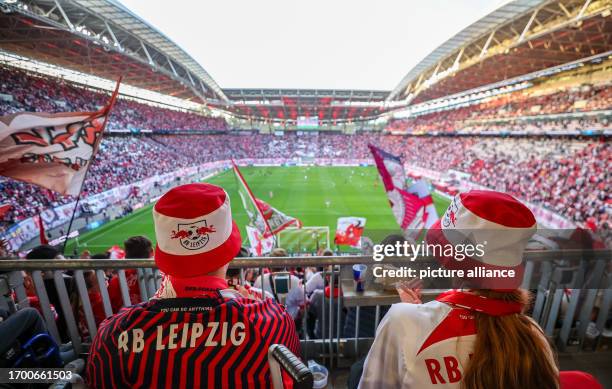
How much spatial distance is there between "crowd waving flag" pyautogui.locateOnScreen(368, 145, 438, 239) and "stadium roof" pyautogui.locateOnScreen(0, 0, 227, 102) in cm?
1992

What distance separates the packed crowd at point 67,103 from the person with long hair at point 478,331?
2933cm

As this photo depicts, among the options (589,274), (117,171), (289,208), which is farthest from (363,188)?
(589,274)

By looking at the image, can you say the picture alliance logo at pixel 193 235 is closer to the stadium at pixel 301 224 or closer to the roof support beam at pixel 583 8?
the stadium at pixel 301 224

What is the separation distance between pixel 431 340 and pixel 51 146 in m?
7.92

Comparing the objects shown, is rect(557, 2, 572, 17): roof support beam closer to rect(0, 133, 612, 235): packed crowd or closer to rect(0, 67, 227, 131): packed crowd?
rect(0, 133, 612, 235): packed crowd

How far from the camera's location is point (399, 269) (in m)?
2.89

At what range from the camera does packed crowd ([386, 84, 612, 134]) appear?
24891 mm

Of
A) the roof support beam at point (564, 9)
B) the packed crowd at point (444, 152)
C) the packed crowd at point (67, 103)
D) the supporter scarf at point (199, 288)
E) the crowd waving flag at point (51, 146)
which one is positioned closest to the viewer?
the supporter scarf at point (199, 288)

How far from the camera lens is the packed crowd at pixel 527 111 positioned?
24.9 meters

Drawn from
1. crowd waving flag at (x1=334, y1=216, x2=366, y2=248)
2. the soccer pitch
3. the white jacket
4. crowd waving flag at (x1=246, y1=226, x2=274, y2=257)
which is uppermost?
the white jacket

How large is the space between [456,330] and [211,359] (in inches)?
40.3

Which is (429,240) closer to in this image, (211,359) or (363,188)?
(211,359)

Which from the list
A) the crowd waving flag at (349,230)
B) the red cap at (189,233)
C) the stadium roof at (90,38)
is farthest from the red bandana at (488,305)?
the stadium roof at (90,38)

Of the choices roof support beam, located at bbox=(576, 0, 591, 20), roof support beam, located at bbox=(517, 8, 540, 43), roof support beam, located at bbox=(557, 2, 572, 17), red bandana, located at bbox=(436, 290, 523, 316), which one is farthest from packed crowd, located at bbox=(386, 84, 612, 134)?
red bandana, located at bbox=(436, 290, 523, 316)
